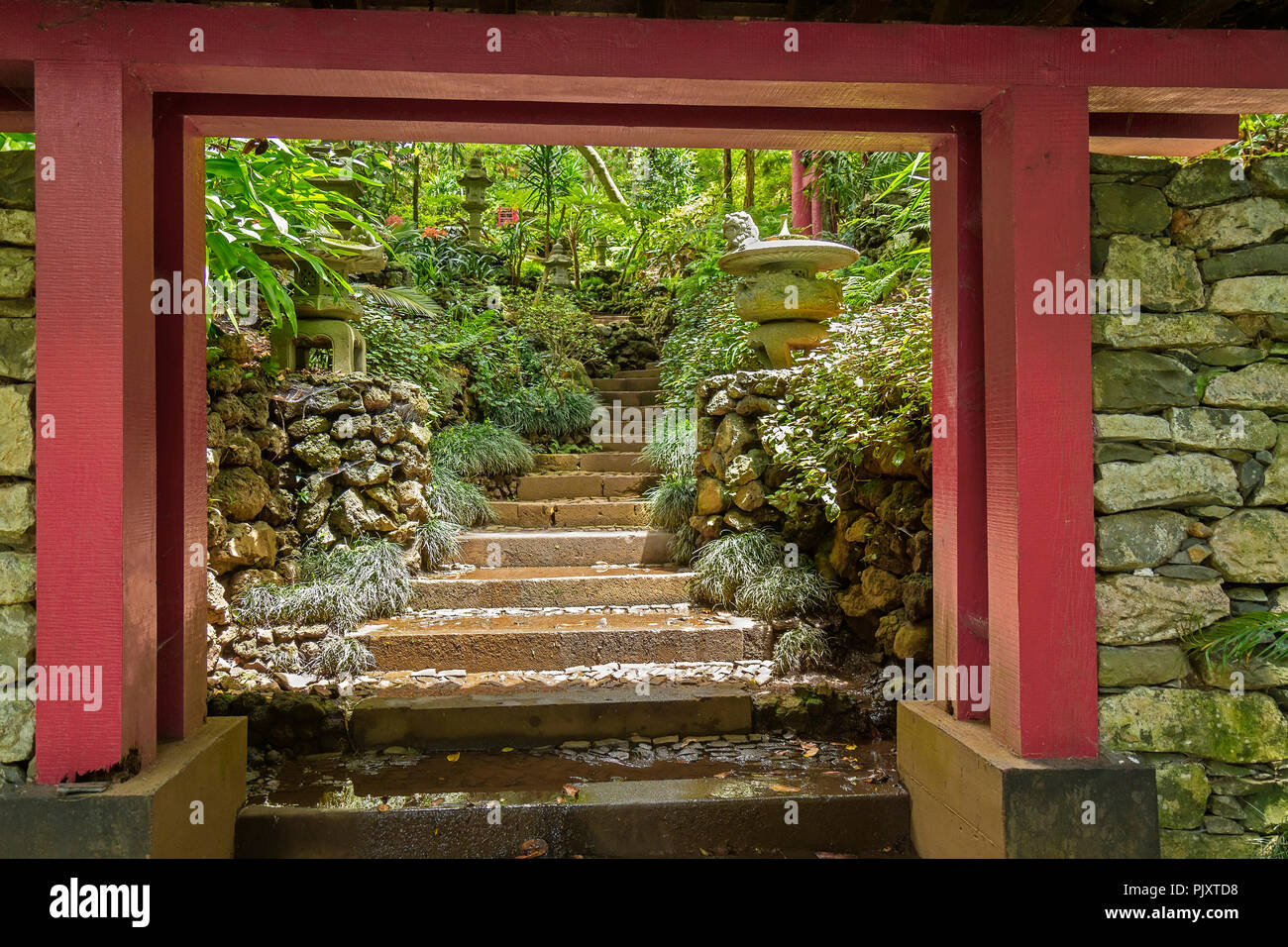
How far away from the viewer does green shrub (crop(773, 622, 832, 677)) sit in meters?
4.06

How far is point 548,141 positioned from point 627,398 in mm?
5875

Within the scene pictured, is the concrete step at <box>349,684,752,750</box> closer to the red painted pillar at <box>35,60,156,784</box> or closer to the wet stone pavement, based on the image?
the wet stone pavement

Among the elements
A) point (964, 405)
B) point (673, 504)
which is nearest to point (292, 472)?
point (673, 504)

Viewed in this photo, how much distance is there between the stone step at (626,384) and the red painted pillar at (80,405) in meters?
6.82

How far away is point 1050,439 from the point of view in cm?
221

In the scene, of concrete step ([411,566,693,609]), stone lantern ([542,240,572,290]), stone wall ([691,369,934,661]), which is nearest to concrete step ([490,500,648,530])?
stone wall ([691,369,934,661])

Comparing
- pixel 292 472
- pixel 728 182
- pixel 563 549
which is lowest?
pixel 563 549

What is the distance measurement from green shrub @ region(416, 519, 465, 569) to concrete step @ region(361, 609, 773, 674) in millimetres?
860

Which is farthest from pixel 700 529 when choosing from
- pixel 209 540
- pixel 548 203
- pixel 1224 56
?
pixel 548 203

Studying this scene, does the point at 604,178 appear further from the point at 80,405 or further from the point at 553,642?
the point at 80,405

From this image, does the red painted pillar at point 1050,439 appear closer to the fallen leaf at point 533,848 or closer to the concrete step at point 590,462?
the fallen leaf at point 533,848

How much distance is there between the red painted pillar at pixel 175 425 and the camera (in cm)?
239
